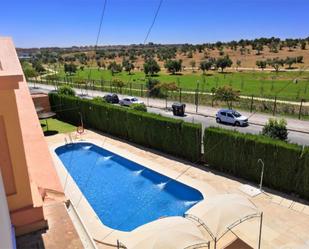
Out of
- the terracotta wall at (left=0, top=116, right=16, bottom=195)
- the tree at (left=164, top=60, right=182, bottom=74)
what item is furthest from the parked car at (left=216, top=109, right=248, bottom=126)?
the tree at (left=164, top=60, right=182, bottom=74)

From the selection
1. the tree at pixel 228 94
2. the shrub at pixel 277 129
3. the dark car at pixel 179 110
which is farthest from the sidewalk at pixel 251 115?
the shrub at pixel 277 129

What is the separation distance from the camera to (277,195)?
14875 millimetres

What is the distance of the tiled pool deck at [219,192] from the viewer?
11445mm

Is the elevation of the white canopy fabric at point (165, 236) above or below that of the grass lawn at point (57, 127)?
above

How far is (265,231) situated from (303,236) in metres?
1.40

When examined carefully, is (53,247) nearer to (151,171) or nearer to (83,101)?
(151,171)

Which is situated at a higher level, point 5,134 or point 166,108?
point 5,134

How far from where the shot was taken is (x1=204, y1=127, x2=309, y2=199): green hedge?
14391mm

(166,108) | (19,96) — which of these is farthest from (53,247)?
(166,108)

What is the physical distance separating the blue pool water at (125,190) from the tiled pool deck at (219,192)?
61cm

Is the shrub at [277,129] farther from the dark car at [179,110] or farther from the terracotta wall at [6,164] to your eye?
the terracotta wall at [6,164]

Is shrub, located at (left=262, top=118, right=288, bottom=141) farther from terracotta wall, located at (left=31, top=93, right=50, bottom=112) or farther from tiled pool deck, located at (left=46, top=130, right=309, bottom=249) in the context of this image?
terracotta wall, located at (left=31, top=93, right=50, bottom=112)

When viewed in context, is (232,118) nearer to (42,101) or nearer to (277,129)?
(277,129)

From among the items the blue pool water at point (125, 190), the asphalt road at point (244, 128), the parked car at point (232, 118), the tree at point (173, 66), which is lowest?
the blue pool water at point (125, 190)
